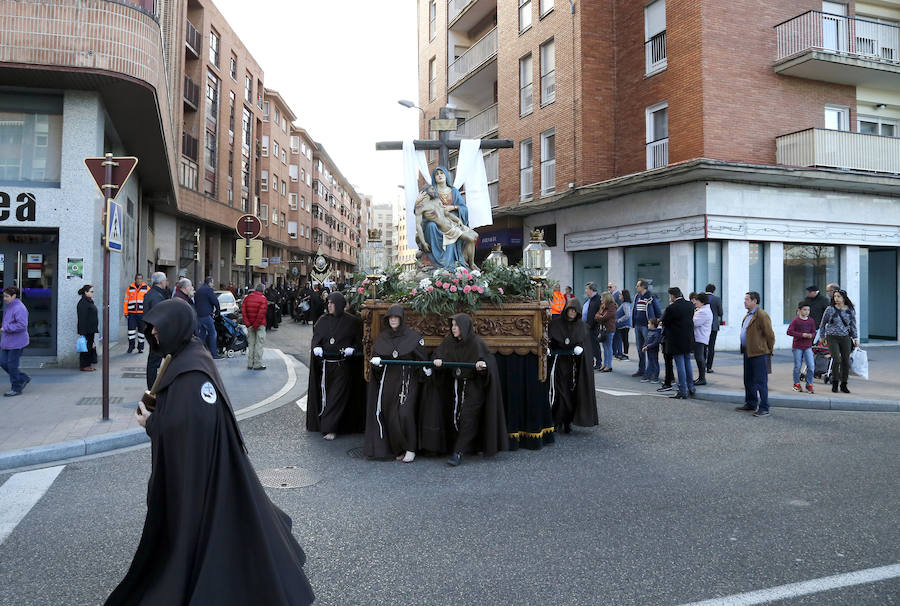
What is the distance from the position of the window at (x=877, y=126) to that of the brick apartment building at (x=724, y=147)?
0.06 metres

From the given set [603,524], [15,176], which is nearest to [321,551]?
[603,524]

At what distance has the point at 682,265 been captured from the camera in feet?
55.8

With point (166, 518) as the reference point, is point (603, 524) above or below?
below

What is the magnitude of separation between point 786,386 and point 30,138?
1529 cm

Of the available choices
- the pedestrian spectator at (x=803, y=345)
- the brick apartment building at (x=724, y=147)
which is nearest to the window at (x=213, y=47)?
the brick apartment building at (x=724, y=147)

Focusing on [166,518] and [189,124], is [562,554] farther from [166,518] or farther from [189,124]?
[189,124]

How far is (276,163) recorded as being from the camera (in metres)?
50.2

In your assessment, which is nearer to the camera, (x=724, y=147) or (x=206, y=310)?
(x=206, y=310)

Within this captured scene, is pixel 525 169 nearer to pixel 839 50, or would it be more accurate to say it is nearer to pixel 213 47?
pixel 839 50

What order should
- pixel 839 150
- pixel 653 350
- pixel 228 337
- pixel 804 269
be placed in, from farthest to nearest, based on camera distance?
1. pixel 804 269
2. pixel 839 150
3. pixel 228 337
4. pixel 653 350

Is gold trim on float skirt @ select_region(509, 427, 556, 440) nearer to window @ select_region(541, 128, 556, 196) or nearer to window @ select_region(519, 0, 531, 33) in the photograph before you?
window @ select_region(541, 128, 556, 196)

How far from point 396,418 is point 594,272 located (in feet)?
51.1

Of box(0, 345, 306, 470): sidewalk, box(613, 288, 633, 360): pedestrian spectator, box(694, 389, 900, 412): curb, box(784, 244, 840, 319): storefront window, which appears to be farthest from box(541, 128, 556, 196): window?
box(694, 389, 900, 412): curb

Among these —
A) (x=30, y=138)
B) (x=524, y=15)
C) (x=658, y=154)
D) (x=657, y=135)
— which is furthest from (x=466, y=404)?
(x=524, y=15)
